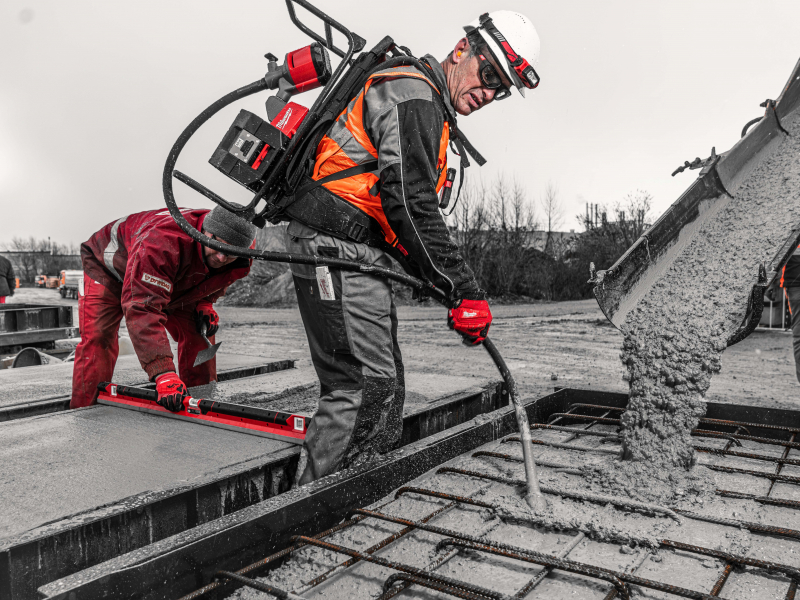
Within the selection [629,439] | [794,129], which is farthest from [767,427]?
[794,129]

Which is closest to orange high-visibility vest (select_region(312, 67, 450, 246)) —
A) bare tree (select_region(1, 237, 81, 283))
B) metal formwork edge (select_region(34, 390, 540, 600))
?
metal formwork edge (select_region(34, 390, 540, 600))

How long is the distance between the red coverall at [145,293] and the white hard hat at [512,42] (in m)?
1.84

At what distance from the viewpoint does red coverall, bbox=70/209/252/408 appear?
10.3 ft

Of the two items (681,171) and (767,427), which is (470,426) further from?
(681,171)

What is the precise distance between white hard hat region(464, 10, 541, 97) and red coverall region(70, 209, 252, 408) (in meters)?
1.84

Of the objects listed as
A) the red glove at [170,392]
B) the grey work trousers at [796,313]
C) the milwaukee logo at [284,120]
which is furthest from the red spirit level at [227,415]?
the grey work trousers at [796,313]

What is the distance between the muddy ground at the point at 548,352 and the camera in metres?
5.33

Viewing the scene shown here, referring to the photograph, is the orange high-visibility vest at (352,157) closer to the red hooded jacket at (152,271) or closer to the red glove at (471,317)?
the red glove at (471,317)

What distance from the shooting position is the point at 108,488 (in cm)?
203

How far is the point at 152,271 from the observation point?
320 cm

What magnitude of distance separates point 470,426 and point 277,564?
3.78 feet

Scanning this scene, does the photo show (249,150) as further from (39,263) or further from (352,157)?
(39,263)

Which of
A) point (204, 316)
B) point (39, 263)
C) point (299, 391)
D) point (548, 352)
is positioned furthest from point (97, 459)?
point (39, 263)

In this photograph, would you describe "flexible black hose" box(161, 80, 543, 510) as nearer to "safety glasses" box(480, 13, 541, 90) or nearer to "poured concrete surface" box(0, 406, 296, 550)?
"poured concrete surface" box(0, 406, 296, 550)
